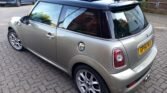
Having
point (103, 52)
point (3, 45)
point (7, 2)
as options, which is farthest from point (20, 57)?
point (7, 2)

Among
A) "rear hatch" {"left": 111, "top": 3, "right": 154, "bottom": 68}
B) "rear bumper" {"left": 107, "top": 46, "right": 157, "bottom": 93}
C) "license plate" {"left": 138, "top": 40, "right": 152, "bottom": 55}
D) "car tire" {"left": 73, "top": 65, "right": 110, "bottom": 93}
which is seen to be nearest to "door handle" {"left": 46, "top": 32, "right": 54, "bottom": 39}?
"car tire" {"left": 73, "top": 65, "right": 110, "bottom": 93}

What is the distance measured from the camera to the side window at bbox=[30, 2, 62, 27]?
3.21 meters

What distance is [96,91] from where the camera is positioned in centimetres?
279

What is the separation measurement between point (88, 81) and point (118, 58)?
724 mm

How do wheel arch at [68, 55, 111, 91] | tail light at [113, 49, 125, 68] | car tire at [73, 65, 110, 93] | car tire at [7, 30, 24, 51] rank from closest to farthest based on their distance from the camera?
tail light at [113, 49, 125, 68]
wheel arch at [68, 55, 111, 91]
car tire at [73, 65, 110, 93]
car tire at [7, 30, 24, 51]

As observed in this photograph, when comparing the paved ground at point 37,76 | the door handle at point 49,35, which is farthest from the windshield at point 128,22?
the door handle at point 49,35

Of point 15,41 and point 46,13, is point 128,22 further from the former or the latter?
point 15,41

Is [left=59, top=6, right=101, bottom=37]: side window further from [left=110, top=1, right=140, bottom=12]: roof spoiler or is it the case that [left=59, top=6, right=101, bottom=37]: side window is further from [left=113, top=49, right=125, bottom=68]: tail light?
[left=113, top=49, right=125, bottom=68]: tail light

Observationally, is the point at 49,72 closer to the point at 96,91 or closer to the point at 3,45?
the point at 96,91

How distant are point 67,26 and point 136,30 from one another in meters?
1.10

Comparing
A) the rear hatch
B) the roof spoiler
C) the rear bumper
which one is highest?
the roof spoiler

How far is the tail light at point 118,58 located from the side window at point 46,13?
1334 mm

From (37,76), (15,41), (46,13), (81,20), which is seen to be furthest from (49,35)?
(15,41)

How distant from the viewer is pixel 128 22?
2678 mm
